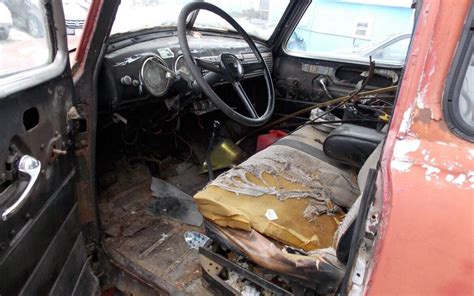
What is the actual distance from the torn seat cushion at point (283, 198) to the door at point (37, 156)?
0.50 meters

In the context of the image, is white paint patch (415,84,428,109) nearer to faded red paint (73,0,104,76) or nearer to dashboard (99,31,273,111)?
faded red paint (73,0,104,76)

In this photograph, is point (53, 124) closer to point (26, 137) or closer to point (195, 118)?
point (26, 137)

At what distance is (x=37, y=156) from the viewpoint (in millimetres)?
1036

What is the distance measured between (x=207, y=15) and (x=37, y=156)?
189 cm

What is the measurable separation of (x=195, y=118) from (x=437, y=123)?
229 cm

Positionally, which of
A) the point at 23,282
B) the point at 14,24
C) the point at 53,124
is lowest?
the point at 23,282

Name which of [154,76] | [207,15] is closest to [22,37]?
[154,76]

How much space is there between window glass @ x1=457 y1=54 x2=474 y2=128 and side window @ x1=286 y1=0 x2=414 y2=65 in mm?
2190

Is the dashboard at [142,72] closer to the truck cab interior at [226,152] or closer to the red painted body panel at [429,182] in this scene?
→ the truck cab interior at [226,152]

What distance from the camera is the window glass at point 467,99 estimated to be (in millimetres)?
708

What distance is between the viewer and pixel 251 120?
178 centimetres

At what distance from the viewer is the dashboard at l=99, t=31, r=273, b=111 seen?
1.65 m

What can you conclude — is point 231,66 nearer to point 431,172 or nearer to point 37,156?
point 37,156

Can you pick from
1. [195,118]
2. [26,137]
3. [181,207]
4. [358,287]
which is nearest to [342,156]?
[358,287]
